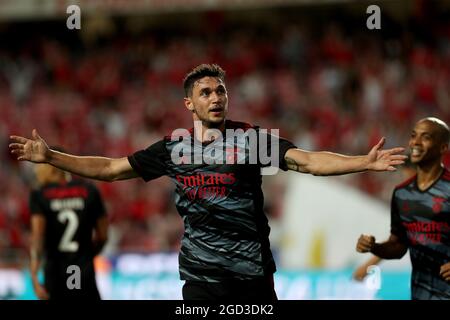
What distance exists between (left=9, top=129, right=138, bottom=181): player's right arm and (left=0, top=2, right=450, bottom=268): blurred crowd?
786cm

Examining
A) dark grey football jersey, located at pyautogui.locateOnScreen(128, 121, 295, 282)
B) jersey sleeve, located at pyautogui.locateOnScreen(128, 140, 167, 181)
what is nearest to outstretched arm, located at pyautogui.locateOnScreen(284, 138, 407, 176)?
dark grey football jersey, located at pyautogui.locateOnScreen(128, 121, 295, 282)

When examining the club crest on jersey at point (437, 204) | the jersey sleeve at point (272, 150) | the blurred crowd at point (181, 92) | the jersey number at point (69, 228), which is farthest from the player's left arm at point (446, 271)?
the blurred crowd at point (181, 92)

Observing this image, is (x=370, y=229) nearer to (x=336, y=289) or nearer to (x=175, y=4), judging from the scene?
(x=336, y=289)

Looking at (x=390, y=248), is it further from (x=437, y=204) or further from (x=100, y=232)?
(x=100, y=232)

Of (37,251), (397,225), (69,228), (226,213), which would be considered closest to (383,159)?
(226,213)

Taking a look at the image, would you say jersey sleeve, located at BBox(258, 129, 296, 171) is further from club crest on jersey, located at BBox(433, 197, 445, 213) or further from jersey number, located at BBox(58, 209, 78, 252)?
jersey number, located at BBox(58, 209, 78, 252)

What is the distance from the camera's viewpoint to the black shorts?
5.71 meters

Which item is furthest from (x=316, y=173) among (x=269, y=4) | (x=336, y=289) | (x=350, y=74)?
(x=269, y=4)

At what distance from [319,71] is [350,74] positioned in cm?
75

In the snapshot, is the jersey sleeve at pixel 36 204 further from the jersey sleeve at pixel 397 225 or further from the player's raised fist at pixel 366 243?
the jersey sleeve at pixel 397 225

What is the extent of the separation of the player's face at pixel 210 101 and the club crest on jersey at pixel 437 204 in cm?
179

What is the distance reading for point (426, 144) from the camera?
6.53m

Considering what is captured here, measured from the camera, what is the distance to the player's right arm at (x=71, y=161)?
588 centimetres

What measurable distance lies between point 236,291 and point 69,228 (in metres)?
2.76
